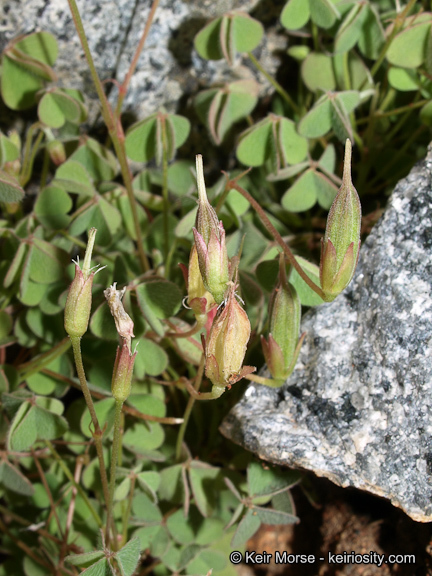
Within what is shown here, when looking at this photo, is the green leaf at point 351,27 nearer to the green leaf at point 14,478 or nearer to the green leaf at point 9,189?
the green leaf at point 9,189

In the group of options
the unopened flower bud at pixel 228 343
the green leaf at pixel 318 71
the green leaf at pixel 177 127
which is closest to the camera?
the unopened flower bud at pixel 228 343

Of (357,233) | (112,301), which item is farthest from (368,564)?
(112,301)

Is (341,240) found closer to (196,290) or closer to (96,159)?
(196,290)

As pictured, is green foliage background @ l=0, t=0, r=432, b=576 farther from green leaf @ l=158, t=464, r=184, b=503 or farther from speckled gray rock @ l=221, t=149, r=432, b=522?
speckled gray rock @ l=221, t=149, r=432, b=522

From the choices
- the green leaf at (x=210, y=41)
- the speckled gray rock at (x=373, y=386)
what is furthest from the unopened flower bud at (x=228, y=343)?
the green leaf at (x=210, y=41)

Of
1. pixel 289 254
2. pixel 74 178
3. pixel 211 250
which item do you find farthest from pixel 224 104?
pixel 211 250
